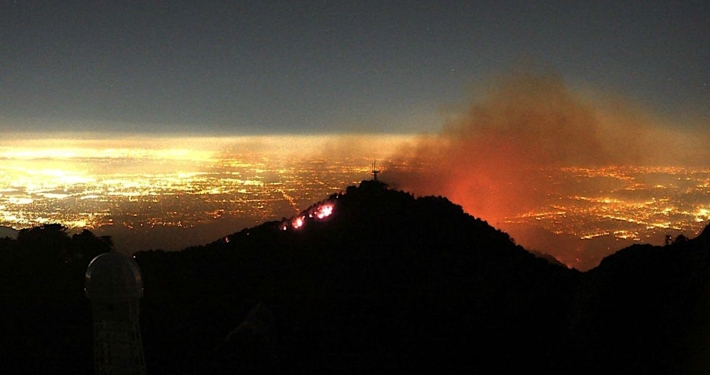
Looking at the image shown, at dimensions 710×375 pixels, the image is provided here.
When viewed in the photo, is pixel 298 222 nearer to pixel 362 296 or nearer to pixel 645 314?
pixel 362 296

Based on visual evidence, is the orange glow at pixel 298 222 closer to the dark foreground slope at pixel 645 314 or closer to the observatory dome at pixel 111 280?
the dark foreground slope at pixel 645 314

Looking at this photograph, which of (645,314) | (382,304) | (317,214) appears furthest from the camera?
(317,214)

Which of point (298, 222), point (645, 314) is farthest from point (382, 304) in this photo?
point (298, 222)

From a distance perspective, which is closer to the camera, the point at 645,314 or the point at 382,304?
the point at 645,314

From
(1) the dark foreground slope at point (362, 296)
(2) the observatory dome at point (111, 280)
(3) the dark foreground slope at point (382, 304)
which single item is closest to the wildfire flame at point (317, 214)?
(3) the dark foreground slope at point (382, 304)

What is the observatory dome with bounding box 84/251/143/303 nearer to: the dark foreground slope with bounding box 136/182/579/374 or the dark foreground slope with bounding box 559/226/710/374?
the dark foreground slope with bounding box 136/182/579/374
